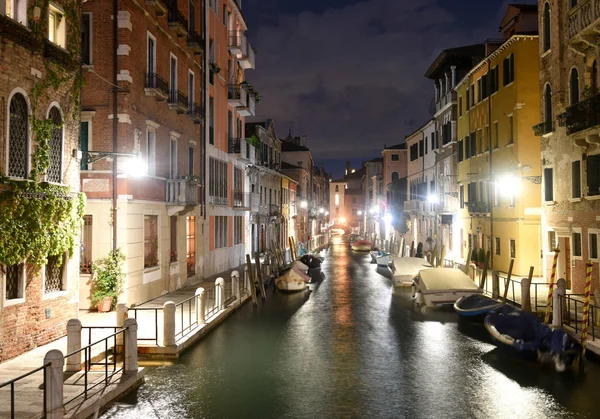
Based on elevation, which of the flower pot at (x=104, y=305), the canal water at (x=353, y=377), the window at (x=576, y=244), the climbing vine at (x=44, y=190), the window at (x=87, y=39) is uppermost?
A: the window at (x=87, y=39)

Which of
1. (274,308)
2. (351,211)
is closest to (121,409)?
(274,308)

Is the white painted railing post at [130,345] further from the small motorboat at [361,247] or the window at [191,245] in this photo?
the small motorboat at [361,247]

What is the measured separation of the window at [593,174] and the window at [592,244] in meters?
1.42

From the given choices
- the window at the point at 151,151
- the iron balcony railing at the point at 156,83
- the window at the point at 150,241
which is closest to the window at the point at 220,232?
the window at the point at 150,241

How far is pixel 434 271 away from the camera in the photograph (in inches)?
970

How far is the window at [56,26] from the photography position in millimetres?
14646

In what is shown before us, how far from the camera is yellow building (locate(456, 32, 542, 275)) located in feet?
95.1

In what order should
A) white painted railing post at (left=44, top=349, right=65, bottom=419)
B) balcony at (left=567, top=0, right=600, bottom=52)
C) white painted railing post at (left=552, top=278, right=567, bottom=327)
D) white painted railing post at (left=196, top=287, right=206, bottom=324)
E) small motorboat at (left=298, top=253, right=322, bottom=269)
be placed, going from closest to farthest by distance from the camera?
white painted railing post at (left=44, top=349, right=65, bottom=419)
white painted railing post at (left=552, top=278, right=567, bottom=327)
white painted railing post at (left=196, top=287, right=206, bottom=324)
balcony at (left=567, top=0, right=600, bottom=52)
small motorboat at (left=298, top=253, right=322, bottom=269)

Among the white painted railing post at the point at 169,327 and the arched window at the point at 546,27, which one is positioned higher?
the arched window at the point at 546,27

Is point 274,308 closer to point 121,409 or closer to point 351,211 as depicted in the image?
point 121,409

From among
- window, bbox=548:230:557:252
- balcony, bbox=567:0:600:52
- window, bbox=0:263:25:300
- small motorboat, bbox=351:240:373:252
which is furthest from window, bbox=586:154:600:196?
small motorboat, bbox=351:240:373:252

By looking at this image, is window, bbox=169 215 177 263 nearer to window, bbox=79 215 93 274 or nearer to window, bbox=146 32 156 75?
window, bbox=79 215 93 274

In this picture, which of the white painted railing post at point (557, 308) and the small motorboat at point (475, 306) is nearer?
the white painted railing post at point (557, 308)

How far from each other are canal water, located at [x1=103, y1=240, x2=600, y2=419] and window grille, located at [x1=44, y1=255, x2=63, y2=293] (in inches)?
135
